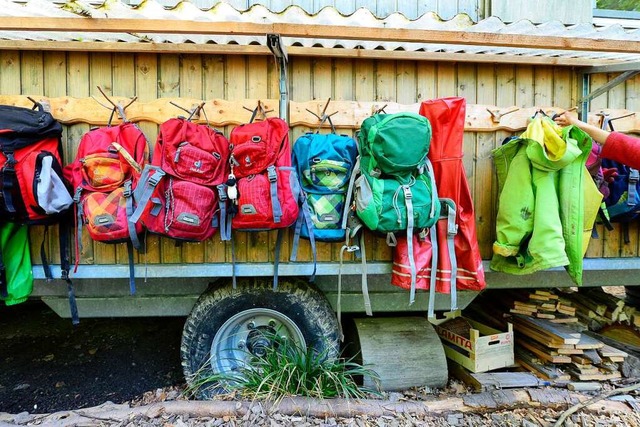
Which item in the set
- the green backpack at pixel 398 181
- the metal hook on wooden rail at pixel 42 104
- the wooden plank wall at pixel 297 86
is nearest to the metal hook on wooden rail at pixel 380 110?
the wooden plank wall at pixel 297 86

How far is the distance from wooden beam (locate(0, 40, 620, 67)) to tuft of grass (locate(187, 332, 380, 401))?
81.8 inches

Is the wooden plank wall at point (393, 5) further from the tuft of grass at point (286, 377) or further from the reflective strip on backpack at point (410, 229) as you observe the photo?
the tuft of grass at point (286, 377)

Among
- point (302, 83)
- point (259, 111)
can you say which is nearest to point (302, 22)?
point (302, 83)

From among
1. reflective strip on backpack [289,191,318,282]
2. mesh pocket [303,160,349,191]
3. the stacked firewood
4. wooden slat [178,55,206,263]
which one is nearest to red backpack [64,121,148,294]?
wooden slat [178,55,206,263]

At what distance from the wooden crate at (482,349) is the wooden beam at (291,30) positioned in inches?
84.7

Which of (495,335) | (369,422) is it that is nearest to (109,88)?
(369,422)

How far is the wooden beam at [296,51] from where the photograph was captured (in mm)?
2537

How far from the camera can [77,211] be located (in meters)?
2.44

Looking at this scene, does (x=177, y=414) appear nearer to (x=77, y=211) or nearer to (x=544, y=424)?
(x=77, y=211)

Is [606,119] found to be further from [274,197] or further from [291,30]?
[274,197]

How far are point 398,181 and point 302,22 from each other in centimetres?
136

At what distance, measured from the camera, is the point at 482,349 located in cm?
301

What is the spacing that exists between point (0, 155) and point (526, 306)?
4144 mm

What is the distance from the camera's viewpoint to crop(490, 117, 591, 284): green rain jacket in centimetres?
239
